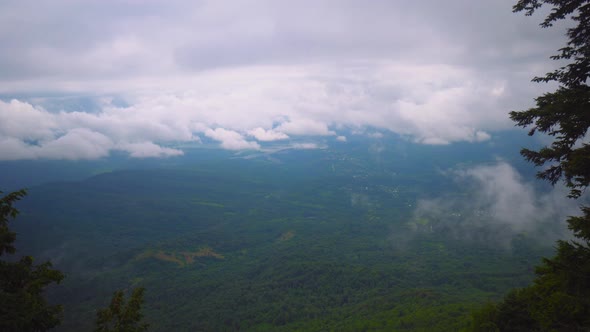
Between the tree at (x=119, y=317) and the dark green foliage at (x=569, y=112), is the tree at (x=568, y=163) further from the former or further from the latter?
the tree at (x=119, y=317)

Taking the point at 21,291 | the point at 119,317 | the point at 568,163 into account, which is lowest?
the point at 119,317

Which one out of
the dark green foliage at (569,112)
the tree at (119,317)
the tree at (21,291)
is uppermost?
the dark green foliage at (569,112)

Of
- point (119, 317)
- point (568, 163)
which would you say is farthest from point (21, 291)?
point (568, 163)

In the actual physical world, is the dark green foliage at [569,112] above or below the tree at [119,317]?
above

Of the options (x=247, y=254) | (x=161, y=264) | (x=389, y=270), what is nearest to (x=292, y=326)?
(x=389, y=270)

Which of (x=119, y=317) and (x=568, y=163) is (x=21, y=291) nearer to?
(x=119, y=317)

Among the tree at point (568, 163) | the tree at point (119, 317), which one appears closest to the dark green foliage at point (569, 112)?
the tree at point (568, 163)

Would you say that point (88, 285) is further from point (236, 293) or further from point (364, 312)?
point (364, 312)

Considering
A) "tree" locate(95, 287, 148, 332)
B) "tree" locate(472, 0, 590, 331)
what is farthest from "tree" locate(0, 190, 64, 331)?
"tree" locate(472, 0, 590, 331)
